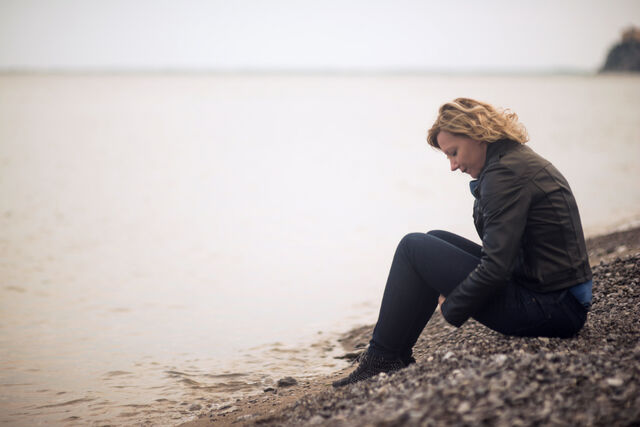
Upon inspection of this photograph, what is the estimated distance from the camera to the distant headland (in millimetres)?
66250

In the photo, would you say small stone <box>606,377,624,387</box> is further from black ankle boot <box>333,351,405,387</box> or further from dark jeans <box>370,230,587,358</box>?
black ankle boot <box>333,351,405,387</box>

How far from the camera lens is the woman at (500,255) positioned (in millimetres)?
3082

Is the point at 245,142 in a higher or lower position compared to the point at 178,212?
higher

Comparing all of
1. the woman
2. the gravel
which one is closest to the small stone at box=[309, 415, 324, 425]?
the gravel

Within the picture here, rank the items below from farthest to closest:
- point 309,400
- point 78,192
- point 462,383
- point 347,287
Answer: point 78,192, point 347,287, point 309,400, point 462,383

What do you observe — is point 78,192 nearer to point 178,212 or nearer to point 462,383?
point 178,212

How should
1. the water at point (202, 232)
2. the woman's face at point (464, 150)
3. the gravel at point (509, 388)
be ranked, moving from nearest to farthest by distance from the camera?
the gravel at point (509, 388)
the woman's face at point (464, 150)
the water at point (202, 232)

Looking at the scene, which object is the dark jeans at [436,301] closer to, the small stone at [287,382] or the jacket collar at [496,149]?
the jacket collar at [496,149]

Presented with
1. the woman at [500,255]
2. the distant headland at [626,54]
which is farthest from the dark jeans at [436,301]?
the distant headland at [626,54]

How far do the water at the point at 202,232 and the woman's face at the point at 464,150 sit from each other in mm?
2919

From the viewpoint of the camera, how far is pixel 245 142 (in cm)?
3219

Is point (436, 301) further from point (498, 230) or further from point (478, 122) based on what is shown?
point (478, 122)

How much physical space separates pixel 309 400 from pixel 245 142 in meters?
29.3

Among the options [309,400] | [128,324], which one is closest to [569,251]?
[309,400]
